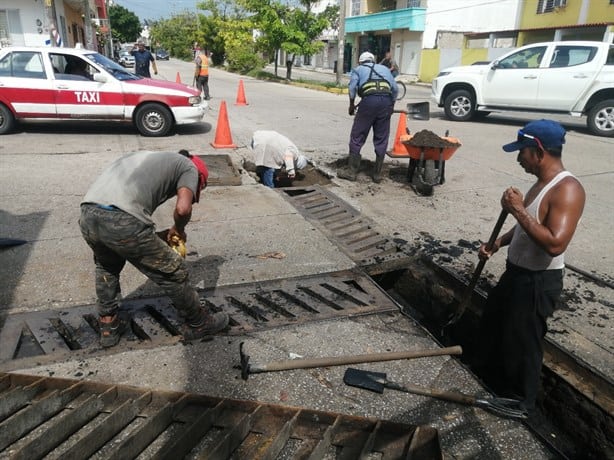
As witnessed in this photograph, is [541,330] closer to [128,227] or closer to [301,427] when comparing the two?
[301,427]

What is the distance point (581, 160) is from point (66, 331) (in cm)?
891

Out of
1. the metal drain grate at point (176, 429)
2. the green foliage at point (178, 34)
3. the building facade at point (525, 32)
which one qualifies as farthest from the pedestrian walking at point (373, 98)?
the green foliage at point (178, 34)

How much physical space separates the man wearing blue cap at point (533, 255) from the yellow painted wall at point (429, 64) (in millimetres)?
31414

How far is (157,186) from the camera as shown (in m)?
2.77

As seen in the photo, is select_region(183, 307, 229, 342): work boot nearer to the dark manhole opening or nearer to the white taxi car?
the dark manhole opening

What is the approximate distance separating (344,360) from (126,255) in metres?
1.47

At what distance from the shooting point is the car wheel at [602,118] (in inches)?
427

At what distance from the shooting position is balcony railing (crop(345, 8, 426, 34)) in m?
33.4

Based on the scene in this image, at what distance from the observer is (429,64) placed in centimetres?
3216

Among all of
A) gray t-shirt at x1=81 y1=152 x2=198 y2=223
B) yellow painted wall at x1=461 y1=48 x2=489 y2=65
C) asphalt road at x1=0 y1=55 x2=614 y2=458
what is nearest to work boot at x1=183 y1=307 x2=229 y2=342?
asphalt road at x1=0 y1=55 x2=614 y2=458

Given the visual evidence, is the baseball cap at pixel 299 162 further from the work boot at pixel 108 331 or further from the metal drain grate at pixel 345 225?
the work boot at pixel 108 331

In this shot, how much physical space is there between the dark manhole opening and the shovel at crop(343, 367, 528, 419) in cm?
12

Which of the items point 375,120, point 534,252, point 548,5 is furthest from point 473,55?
point 534,252

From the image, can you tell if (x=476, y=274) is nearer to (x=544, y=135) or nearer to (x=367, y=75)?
(x=544, y=135)
